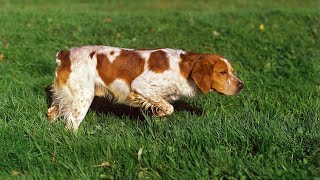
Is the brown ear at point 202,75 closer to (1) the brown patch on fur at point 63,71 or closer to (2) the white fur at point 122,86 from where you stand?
(2) the white fur at point 122,86

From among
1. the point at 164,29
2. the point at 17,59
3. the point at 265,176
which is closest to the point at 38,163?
the point at 265,176

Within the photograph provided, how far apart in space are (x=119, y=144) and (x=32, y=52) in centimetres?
482

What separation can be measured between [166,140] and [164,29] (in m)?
6.69

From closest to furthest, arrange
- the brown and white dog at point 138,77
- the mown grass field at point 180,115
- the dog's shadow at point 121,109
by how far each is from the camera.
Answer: the mown grass field at point 180,115
the brown and white dog at point 138,77
the dog's shadow at point 121,109

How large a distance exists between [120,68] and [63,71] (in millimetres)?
653

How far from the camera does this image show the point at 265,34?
34.3ft

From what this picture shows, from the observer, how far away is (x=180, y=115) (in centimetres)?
582

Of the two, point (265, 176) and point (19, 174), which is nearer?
point (265, 176)

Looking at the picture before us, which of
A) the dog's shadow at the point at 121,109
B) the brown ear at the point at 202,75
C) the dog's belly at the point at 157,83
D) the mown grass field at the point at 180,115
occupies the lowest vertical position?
the dog's shadow at the point at 121,109

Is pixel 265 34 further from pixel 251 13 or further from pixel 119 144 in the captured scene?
pixel 119 144

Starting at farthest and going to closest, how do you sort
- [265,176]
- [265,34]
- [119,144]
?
1. [265,34]
2. [119,144]
3. [265,176]

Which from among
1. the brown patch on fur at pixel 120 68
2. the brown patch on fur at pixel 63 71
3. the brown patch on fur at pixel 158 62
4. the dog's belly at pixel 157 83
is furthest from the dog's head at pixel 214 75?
the brown patch on fur at pixel 63 71

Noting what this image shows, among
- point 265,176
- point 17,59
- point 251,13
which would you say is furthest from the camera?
point 251,13

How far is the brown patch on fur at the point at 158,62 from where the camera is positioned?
548cm
